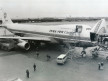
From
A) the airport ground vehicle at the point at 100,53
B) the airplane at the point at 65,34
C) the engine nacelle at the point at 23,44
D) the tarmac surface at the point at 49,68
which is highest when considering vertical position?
the airplane at the point at 65,34

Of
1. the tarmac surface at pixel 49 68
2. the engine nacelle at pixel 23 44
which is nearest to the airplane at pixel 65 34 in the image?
the engine nacelle at pixel 23 44

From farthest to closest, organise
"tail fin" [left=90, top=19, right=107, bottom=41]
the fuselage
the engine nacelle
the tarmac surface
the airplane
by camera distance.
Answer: the engine nacelle → the fuselage → the airplane → "tail fin" [left=90, top=19, right=107, bottom=41] → the tarmac surface

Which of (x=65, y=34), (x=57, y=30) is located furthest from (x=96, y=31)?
(x=57, y=30)

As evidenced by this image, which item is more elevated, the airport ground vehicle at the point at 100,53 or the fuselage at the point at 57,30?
the fuselage at the point at 57,30

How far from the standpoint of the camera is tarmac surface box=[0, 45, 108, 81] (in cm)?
1612

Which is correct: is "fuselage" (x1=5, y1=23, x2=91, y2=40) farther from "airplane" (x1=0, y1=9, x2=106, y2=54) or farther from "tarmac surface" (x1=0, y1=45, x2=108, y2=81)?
"tarmac surface" (x1=0, y1=45, x2=108, y2=81)

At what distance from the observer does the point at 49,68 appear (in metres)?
18.6

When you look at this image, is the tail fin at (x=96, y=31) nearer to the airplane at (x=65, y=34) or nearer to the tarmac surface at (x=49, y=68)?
the airplane at (x=65, y=34)

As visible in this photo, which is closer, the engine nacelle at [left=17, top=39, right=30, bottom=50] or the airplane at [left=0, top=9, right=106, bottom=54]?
the airplane at [left=0, top=9, right=106, bottom=54]

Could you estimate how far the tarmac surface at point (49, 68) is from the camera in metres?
16.1

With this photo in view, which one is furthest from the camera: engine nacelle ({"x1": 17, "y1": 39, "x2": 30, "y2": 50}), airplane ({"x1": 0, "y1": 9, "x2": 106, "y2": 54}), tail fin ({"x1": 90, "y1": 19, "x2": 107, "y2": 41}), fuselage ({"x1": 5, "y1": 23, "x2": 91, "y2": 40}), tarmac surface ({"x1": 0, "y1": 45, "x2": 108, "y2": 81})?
engine nacelle ({"x1": 17, "y1": 39, "x2": 30, "y2": 50})

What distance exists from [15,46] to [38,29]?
4.54 meters

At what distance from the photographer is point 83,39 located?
22.8 m

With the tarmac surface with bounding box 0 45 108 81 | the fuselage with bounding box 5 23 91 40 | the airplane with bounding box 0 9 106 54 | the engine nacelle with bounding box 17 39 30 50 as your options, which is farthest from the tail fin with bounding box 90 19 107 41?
the engine nacelle with bounding box 17 39 30 50
